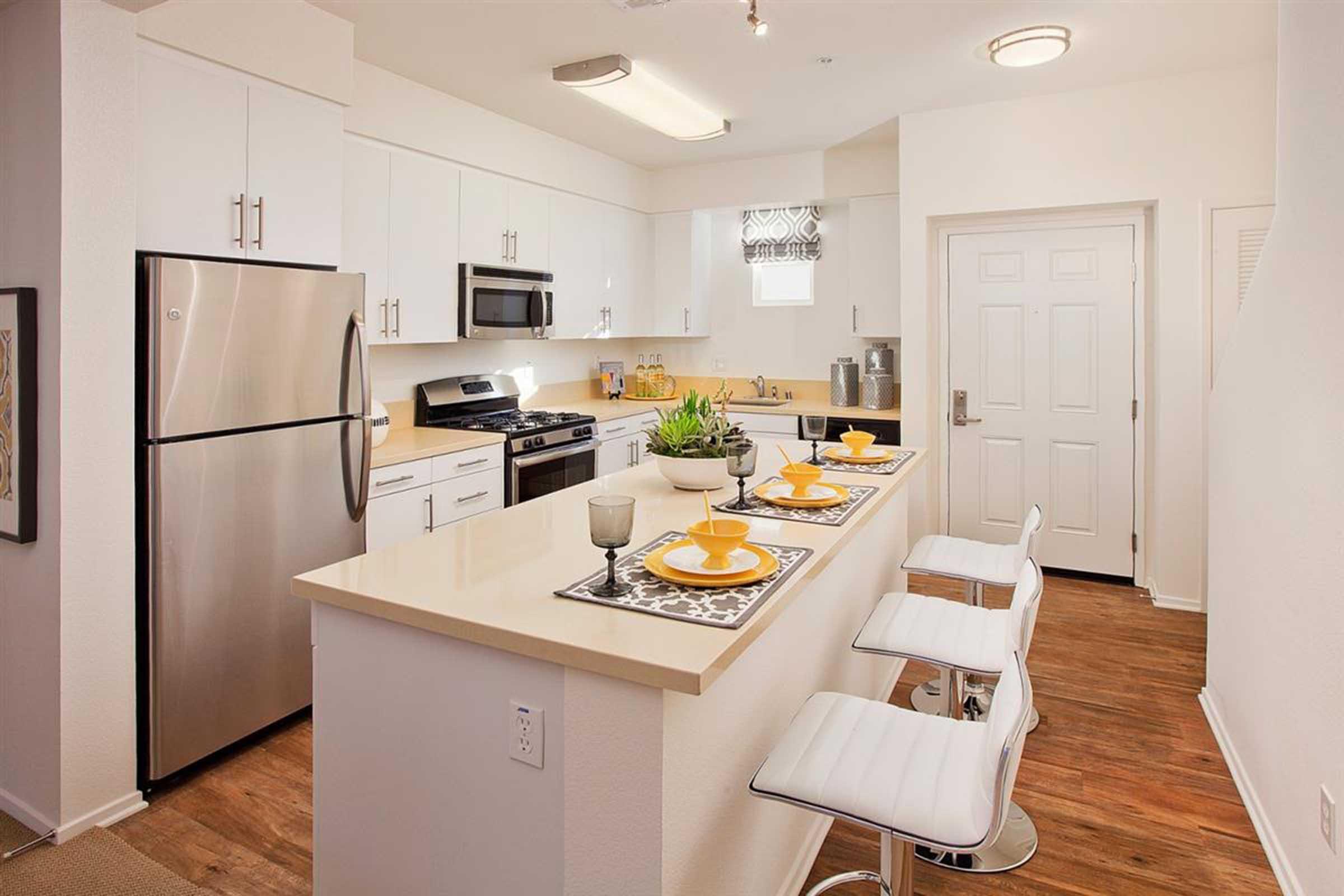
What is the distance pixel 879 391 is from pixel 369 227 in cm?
322

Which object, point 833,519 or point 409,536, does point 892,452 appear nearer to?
point 833,519

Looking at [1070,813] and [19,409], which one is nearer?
[19,409]

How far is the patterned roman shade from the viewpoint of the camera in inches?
229

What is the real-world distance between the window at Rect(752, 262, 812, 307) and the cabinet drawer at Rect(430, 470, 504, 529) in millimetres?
2884

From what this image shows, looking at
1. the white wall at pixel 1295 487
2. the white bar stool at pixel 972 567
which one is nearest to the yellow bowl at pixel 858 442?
the white bar stool at pixel 972 567

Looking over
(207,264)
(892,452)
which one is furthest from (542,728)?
(892,452)

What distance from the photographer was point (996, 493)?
15.9 ft

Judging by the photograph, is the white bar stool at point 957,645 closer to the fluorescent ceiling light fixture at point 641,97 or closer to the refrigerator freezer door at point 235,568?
the refrigerator freezer door at point 235,568

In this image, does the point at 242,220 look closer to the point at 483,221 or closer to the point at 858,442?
the point at 483,221

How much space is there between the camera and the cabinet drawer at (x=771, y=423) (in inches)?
208

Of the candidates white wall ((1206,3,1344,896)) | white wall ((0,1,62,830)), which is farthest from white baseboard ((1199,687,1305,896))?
white wall ((0,1,62,830))

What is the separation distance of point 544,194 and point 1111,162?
3.09m

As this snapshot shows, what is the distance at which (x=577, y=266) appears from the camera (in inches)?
203

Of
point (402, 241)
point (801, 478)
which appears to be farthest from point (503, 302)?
point (801, 478)
